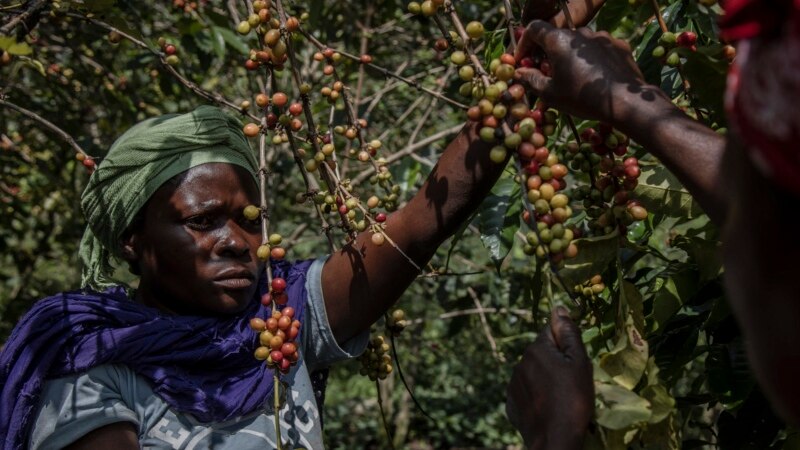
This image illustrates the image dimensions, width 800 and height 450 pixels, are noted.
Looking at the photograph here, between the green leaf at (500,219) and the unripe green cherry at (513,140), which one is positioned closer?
the unripe green cherry at (513,140)

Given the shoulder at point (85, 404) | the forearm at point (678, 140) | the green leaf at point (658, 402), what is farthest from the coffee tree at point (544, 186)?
the shoulder at point (85, 404)

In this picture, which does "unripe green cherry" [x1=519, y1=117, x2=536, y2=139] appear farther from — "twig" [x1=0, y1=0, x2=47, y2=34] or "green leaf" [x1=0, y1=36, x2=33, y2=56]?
"twig" [x1=0, y1=0, x2=47, y2=34]

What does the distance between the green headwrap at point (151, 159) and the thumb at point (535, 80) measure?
859mm

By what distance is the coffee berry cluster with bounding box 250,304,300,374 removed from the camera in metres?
1.55

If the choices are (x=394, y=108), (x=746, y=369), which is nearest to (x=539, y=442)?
(x=746, y=369)

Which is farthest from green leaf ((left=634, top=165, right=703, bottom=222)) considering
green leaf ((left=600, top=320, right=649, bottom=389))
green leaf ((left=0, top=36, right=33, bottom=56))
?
green leaf ((left=0, top=36, right=33, bottom=56))

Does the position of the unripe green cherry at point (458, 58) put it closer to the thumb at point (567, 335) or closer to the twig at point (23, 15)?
the thumb at point (567, 335)

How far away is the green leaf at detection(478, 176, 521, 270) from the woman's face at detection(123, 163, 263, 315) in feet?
1.82

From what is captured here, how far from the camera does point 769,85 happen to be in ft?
2.72

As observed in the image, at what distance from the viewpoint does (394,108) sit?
527 cm

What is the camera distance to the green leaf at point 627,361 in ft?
4.17

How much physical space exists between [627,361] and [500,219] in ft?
3.11

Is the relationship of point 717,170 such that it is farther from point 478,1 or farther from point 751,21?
point 478,1

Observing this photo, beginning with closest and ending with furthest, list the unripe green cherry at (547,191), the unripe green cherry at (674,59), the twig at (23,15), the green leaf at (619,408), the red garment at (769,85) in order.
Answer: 1. the red garment at (769,85)
2. the green leaf at (619,408)
3. the unripe green cherry at (547,191)
4. the unripe green cherry at (674,59)
5. the twig at (23,15)
